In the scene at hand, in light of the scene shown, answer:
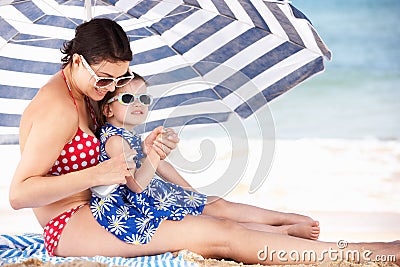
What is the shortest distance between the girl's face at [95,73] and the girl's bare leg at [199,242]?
0.48 m

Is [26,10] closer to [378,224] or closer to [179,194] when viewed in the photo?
[179,194]

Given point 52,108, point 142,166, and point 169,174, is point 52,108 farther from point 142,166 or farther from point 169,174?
point 169,174

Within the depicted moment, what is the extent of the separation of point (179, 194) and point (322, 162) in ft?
22.5

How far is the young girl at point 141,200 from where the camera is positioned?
2695 millimetres

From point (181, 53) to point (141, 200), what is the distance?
927 mm

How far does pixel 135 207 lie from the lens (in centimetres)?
279

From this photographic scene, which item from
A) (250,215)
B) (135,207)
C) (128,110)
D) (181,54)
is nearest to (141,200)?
(135,207)

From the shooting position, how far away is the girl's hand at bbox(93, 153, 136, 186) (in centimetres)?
256

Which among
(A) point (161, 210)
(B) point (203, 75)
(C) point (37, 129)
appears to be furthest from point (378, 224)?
(C) point (37, 129)

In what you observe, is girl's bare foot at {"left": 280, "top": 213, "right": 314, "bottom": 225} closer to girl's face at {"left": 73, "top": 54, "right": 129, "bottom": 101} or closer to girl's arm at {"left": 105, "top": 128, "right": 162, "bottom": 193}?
girl's arm at {"left": 105, "top": 128, "right": 162, "bottom": 193}

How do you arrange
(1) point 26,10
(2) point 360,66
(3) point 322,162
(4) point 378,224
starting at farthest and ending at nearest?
1. (2) point 360,66
2. (3) point 322,162
3. (4) point 378,224
4. (1) point 26,10

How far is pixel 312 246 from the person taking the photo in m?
2.64

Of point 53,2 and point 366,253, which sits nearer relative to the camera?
point 366,253

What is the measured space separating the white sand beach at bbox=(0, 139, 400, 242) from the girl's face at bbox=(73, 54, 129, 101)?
3391mm
